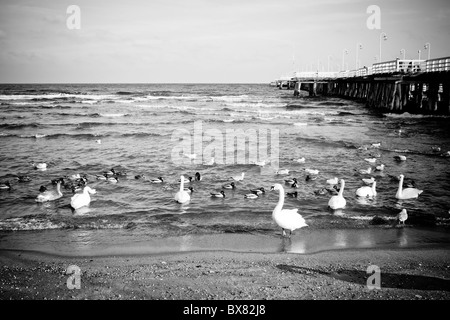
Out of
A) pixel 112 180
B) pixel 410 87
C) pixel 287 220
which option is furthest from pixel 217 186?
pixel 410 87

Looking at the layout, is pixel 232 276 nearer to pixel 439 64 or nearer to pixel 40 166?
pixel 40 166

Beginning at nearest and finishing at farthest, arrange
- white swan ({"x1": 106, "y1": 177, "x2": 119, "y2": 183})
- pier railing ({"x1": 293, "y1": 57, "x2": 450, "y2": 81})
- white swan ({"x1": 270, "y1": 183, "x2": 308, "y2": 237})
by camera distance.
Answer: white swan ({"x1": 270, "y1": 183, "x2": 308, "y2": 237}), white swan ({"x1": 106, "y1": 177, "x2": 119, "y2": 183}), pier railing ({"x1": 293, "y1": 57, "x2": 450, "y2": 81})

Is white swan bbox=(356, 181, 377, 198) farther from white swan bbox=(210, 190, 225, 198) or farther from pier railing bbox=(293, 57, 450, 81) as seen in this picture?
pier railing bbox=(293, 57, 450, 81)

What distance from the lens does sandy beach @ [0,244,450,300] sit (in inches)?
219

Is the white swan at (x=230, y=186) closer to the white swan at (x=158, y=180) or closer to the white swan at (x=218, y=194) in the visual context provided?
the white swan at (x=218, y=194)

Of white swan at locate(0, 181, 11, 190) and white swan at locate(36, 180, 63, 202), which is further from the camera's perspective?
white swan at locate(0, 181, 11, 190)

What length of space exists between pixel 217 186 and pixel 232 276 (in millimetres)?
7160

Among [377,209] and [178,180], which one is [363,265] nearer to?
[377,209]

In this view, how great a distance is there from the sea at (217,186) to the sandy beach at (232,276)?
551 mm

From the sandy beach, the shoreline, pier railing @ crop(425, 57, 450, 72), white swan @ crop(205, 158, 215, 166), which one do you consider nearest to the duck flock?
the shoreline

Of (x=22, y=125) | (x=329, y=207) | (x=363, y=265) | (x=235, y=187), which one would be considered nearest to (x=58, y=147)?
(x=22, y=125)

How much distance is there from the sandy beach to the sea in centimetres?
55

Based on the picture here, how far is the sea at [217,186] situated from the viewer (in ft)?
27.2

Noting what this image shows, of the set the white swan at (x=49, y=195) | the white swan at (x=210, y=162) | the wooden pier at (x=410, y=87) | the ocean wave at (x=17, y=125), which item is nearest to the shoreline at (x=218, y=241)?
the white swan at (x=49, y=195)
